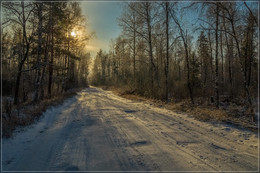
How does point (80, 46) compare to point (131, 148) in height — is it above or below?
above

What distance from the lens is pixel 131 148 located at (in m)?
3.84

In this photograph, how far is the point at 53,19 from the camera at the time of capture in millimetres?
12148

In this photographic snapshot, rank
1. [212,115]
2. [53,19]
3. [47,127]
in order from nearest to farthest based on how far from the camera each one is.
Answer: [47,127], [212,115], [53,19]

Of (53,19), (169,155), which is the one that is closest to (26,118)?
(169,155)

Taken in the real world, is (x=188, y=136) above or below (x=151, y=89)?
below

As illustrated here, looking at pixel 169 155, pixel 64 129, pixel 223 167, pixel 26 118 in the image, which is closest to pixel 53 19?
pixel 26 118

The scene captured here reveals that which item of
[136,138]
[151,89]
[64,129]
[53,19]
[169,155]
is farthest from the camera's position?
Answer: [151,89]

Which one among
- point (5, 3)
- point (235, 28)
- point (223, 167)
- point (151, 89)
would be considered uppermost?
point (5, 3)

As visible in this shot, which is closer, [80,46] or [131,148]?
[131,148]

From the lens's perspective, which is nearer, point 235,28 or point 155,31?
point 235,28

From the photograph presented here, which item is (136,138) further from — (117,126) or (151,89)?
(151,89)

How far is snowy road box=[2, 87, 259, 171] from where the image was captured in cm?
311

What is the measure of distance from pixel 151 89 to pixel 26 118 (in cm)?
1171

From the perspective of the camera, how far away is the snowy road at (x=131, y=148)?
10.2ft
